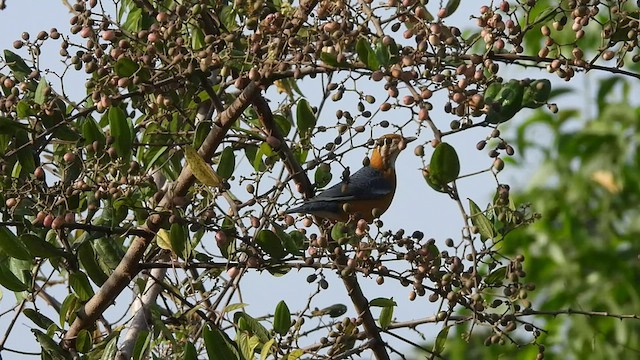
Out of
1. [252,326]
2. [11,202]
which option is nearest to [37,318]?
[11,202]

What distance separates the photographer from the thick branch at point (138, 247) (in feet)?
7.43

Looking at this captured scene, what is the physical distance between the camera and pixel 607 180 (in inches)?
246

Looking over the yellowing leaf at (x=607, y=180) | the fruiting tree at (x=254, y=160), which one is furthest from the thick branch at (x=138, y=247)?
the yellowing leaf at (x=607, y=180)

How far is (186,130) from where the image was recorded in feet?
8.68

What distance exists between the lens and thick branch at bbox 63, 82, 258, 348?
227cm

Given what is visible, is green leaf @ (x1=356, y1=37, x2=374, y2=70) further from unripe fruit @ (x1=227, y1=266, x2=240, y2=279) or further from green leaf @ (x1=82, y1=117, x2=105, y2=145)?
green leaf @ (x1=82, y1=117, x2=105, y2=145)

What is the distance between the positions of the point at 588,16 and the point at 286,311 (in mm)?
910

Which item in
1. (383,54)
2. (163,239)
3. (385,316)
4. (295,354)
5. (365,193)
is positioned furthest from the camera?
(365,193)

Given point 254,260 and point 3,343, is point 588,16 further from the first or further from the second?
point 3,343

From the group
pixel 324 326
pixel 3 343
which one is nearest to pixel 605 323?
pixel 324 326

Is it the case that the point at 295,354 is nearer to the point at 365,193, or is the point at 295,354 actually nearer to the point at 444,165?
the point at 444,165

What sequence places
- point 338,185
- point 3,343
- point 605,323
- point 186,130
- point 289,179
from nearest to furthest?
point 289,179, point 3,343, point 186,130, point 338,185, point 605,323

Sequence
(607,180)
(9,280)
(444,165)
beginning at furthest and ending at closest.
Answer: (607,180)
(9,280)
(444,165)

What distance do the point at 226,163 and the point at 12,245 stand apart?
495 mm
